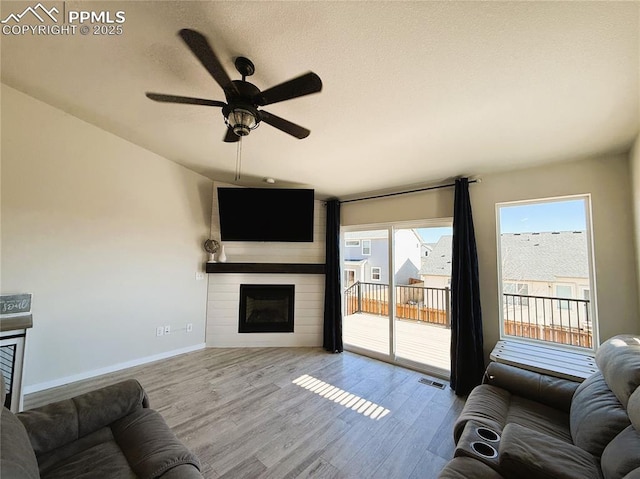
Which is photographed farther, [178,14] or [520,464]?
[178,14]

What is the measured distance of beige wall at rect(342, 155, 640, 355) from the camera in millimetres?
2287

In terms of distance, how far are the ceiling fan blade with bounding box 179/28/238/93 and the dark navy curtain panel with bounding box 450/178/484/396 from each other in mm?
2713

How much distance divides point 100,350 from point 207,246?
1.78 metres

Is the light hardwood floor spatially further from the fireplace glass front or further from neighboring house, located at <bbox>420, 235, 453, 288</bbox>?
neighboring house, located at <bbox>420, 235, 453, 288</bbox>

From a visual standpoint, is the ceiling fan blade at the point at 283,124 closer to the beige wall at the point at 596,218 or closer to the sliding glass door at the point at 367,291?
the beige wall at the point at 596,218

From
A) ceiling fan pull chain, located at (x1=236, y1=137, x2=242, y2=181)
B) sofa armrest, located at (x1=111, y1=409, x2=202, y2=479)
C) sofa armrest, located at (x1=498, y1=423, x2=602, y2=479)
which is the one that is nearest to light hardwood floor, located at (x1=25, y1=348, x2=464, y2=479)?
sofa armrest, located at (x1=111, y1=409, x2=202, y2=479)

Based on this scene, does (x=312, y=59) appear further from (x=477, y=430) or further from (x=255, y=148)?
(x=477, y=430)

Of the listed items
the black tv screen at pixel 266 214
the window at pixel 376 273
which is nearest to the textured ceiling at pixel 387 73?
the black tv screen at pixel 266 214

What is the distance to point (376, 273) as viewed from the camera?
4.05 meters

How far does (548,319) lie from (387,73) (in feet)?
10.2

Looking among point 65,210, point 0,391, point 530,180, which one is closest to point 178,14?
point 0,391

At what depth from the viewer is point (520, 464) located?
114cm

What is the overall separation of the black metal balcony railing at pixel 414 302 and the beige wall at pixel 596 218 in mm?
876

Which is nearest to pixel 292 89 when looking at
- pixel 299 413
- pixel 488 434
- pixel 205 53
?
pixel 205 53
